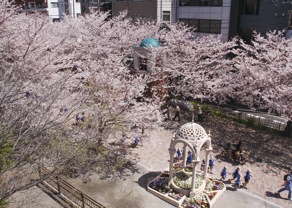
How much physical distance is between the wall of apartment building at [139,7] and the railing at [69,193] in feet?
104

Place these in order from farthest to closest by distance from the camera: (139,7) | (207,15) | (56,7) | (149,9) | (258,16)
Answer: (56,7)
(139,7)
(149,9)
(207,15)
(258,16)

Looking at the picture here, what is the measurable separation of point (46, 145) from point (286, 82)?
14.9m

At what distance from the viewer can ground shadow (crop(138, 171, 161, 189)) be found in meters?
13.8

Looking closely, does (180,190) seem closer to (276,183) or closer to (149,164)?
(149,164)

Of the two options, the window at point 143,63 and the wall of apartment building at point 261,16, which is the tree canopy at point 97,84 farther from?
the wall of apartment building at point 261,16

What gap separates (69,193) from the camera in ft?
41.9

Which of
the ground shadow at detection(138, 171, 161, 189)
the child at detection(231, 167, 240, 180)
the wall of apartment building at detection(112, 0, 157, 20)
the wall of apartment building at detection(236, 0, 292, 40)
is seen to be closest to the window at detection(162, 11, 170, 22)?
the wall of apartment building at detection(112, 0, 157, 20)

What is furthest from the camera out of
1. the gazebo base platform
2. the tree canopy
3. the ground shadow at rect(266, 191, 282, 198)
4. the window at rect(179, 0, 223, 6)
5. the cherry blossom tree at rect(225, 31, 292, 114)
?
the window at rect(179, 0, 223, 6)

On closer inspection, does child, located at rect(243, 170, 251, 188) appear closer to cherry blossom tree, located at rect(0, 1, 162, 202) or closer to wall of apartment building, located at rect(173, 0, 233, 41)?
cherry blossom tree, located at rect(0, 1, 162, 202)

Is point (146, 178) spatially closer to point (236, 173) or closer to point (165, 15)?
point (236, 173)

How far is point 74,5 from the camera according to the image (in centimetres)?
5338

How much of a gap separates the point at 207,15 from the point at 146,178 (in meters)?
23.5

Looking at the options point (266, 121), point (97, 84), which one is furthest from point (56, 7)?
point (266, 121)

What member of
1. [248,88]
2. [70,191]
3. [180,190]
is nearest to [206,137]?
[180,190]
